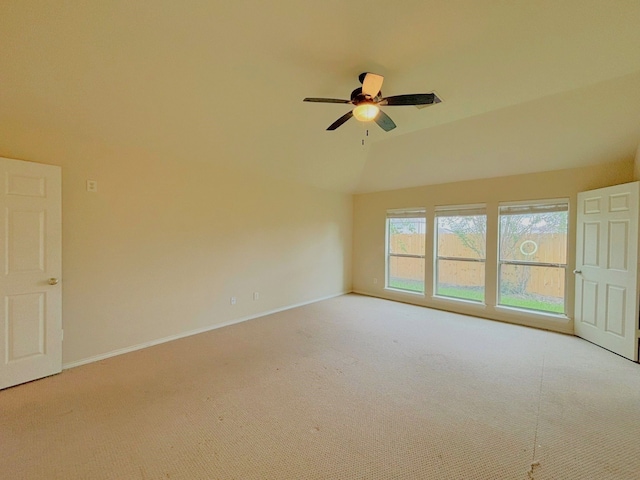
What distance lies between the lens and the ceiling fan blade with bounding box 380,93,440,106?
2095 mm

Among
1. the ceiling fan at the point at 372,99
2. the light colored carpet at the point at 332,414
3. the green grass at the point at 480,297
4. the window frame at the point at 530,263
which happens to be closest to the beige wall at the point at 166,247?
the light colored carpet at the point at 332,414

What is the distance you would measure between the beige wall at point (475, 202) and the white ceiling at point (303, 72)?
0.25 meters

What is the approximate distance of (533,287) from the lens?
4.22m

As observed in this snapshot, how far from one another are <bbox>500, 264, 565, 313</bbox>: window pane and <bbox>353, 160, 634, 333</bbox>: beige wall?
0.44ft

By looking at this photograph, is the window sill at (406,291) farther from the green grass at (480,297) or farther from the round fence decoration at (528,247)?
the round fence decoration at (528,247)

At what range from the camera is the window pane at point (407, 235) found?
5.39 metres

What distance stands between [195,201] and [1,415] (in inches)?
103

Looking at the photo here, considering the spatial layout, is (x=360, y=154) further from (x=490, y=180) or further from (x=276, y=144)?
(x=490, y=180)

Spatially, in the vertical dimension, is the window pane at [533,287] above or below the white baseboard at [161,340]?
above

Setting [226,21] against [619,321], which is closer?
[226,21]

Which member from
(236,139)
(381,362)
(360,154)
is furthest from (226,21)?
(381,362)

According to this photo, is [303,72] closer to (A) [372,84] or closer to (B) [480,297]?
(A) [372,84]

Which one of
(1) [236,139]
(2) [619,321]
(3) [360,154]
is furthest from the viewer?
(3) [360,154]

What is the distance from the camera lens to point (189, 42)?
7.18ft
